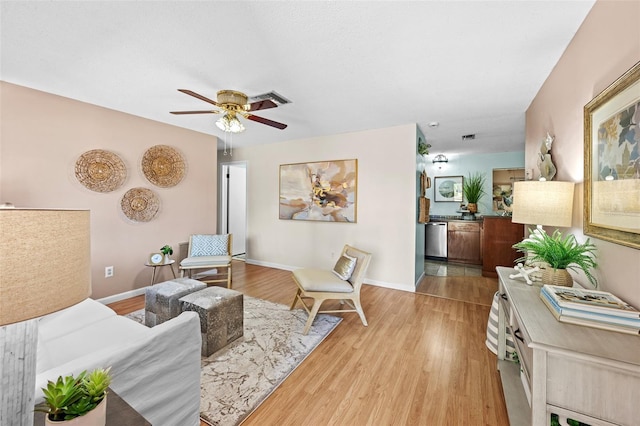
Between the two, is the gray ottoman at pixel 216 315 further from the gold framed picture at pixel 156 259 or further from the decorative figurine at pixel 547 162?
the decorative figurine at pixel 547 162

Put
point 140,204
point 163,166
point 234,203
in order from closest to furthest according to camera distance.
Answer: point 140,204 < point 163,166 < point 234,203

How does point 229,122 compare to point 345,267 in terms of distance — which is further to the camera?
point 345,267

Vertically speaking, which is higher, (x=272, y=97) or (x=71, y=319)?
(x=272, y=97)

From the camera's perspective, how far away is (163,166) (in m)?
3.73

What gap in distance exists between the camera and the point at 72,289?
623 millimetres

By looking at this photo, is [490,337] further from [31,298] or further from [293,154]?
[293,154]

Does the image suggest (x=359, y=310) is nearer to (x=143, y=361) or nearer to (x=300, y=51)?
(x=143, y=361)

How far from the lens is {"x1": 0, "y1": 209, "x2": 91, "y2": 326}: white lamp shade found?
51 cm

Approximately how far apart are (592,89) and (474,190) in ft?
14.3

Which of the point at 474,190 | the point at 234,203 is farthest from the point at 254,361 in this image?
the point at 474,190

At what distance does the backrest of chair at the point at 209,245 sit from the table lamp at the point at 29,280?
322cm

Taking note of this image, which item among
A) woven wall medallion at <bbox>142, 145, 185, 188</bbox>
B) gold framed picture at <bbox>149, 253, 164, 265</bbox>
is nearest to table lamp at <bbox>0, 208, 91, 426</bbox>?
gold framed picture at <bbox>149, 253, 164, 265</bbox>

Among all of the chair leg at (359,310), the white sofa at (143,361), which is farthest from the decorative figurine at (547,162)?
the white sofa at (143,361)

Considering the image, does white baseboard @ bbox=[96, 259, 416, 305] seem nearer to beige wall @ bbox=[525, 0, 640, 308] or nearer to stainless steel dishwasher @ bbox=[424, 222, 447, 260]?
stainless steel dishwasher @ bbox=[424, 222, 447, 260]
